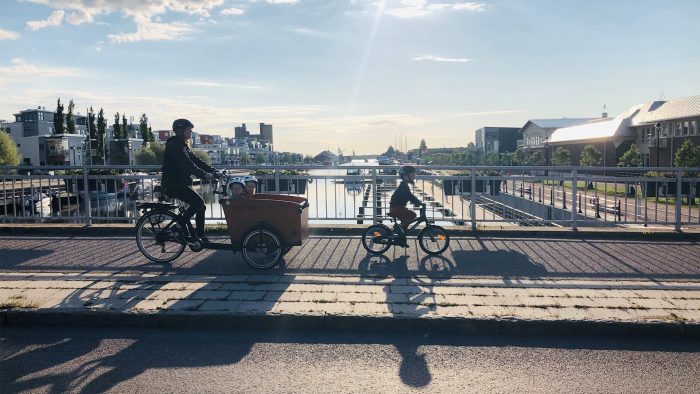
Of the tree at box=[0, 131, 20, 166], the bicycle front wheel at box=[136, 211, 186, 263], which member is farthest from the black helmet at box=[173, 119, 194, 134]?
the tree at box=[0, 131, 20, 166]

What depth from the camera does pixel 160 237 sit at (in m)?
7.41

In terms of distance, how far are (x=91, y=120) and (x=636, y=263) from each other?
9649 centimetres

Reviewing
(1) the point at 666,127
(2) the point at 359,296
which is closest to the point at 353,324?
(2) the point at 359,296

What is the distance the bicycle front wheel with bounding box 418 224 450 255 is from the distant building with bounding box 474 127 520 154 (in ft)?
376

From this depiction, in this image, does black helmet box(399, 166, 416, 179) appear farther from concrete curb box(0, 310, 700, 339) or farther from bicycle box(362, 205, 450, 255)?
concrete curb box(0, 310, 700, 339)

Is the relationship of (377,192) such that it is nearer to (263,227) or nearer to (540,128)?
(263,227)

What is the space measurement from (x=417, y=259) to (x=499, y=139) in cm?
12544

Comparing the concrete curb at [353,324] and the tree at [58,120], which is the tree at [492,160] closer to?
the tree at [58,120]

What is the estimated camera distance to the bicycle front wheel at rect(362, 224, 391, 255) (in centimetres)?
809

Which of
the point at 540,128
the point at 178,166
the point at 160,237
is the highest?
the point at 540,128

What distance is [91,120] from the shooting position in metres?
89.6

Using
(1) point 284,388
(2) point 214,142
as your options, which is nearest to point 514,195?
(1) point 284,388

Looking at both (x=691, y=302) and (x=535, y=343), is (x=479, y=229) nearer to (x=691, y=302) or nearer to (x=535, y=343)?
(x=691, y=302)

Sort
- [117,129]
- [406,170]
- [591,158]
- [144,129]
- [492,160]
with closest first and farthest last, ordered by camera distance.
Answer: [406,170] < [591,158] < [492,160] < [117,129] < [144,129]
